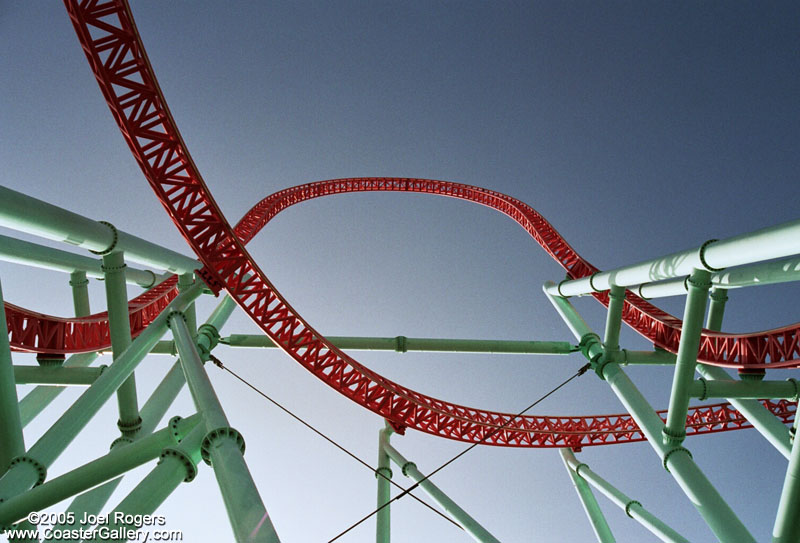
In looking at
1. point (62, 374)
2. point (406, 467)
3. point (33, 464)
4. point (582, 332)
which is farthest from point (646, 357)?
point (62, 374)

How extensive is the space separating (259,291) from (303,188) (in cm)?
917

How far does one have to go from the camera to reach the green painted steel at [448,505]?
6418 millimetres

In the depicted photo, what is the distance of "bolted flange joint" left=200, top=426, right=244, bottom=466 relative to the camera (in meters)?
3.44

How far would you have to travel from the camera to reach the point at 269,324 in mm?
7523

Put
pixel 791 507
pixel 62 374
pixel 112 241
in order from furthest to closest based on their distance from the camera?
pixel 62 374 → pixel 112 241 → pixel 791 507

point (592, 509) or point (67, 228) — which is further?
point (592, 509)

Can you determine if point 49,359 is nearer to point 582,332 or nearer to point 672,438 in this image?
point 672,438

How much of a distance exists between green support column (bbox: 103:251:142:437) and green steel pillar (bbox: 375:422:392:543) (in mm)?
3858

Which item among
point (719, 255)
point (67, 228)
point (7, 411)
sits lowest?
point (7, 411)

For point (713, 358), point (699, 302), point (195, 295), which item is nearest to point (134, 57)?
point (195, 295)

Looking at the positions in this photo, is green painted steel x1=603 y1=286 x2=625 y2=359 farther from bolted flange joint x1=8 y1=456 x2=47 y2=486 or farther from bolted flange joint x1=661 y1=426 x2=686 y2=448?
bolted flange joint x1=8 y1=456 x2=47 y2=486

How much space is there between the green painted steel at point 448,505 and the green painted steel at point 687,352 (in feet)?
8.68

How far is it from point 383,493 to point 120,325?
5110mm

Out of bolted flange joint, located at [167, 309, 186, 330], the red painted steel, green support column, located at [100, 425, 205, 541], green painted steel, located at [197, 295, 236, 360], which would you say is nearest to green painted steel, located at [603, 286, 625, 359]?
green support column, located at [100, 425, 205, 541]
